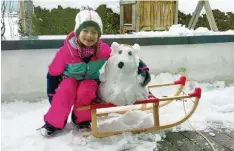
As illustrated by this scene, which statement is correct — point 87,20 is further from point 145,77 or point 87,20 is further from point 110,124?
point 110,124

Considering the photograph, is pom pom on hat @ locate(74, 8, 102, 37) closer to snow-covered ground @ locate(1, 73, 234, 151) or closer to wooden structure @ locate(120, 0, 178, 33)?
snow-covered ground @ locate(1, 73, 234, 151)

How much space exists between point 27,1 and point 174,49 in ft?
8.36

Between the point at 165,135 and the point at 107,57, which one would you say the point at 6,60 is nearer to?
the point at 107,57

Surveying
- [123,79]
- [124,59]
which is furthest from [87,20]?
[123,79]

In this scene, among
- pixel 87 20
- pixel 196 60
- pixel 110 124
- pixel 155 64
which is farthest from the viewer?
pixel 196 60

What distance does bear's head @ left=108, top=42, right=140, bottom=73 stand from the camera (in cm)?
216

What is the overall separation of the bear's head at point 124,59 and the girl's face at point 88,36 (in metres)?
0.17

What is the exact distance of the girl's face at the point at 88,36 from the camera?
2176mm

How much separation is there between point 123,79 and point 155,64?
148 centimetres

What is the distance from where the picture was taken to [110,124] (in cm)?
240

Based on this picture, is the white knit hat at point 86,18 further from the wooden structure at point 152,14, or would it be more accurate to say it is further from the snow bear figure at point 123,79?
the wooden structure at point 152,14

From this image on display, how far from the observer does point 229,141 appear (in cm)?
224

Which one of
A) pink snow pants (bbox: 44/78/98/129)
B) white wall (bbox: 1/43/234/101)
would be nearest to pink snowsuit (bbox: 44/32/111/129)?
pink snow pants (bbox: 44/78/98/129)

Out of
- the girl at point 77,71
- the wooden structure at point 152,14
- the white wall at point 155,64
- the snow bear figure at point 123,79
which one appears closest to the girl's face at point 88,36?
the girl at point 77,71
